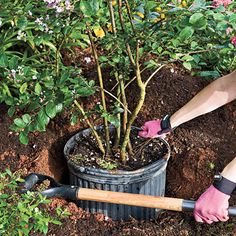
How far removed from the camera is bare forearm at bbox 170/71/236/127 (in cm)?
295

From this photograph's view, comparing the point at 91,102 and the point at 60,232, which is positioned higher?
the point at 91,102

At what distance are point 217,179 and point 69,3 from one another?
40.6 inches

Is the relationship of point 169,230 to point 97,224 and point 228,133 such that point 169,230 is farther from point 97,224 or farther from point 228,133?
point 228,133

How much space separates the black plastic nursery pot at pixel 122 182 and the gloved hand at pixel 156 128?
14 centimetres

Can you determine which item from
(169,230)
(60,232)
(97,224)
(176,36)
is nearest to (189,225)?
(169,230)

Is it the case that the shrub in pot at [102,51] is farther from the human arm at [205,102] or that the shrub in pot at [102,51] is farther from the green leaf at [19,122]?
the human arm at [205,102]

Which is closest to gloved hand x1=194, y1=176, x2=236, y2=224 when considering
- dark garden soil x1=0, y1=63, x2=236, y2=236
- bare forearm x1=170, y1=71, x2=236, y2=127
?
dark garden soil x1=0, y1=63, x2=236, y2=236

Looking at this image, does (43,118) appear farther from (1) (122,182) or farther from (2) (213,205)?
(2) (213,205)

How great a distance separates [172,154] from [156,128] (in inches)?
15.6

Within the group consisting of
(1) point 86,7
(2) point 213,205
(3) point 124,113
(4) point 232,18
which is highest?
(1) point 86,7

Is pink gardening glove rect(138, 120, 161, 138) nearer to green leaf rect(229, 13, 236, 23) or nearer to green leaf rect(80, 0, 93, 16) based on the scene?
green leaf rect(229, 13, 236, 23)

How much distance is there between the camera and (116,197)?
9.20ft

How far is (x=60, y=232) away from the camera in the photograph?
3.00 meters

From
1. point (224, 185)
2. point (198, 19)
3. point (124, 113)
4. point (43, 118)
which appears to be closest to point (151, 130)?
point (124, 113)
